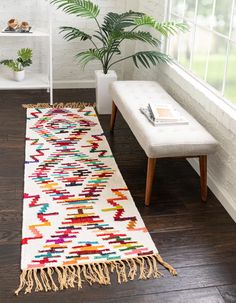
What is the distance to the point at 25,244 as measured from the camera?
2.36 metres

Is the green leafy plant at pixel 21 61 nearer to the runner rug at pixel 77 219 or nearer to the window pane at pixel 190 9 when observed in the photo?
the runner rug at pixel 77 219

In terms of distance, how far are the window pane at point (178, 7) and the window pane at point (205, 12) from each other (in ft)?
1.19

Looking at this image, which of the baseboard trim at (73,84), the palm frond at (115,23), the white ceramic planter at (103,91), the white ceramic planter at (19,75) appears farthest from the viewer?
the baseboard trim at (73,84)

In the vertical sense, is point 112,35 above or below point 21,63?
above

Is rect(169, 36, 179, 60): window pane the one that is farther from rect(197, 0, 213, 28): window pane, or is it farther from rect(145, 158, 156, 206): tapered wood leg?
rect(145, 158, 156, 206): tapered wood leg

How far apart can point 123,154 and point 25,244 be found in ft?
4.02

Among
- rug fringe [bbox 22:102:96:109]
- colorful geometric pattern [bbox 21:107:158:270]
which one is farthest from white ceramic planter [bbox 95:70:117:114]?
colorful geometric pattern [bbox 21:107:158:270]

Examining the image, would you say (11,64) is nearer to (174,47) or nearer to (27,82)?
(27,82)

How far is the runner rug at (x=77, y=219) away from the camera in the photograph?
86.4 inches

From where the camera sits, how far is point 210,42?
9.96ft

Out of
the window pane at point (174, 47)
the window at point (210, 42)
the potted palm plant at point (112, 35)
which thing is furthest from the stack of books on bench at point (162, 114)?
the window pane at point (174, 47)

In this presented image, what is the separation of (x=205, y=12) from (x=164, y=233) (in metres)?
1.49

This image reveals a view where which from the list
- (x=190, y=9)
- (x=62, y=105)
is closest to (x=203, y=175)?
(x=190, y=9)

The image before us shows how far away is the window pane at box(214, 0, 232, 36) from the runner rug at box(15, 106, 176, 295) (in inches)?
43.5
